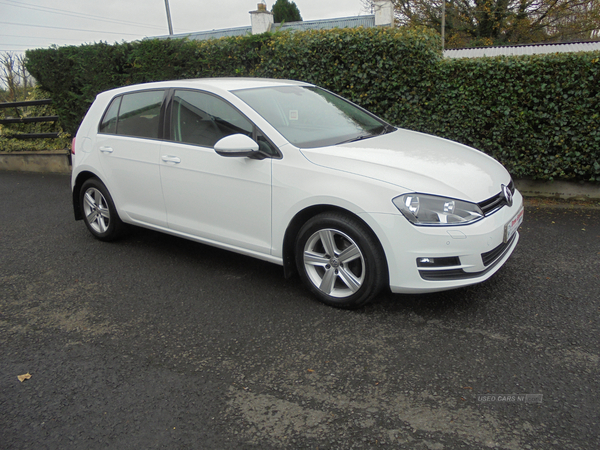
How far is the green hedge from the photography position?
6152 millimetres

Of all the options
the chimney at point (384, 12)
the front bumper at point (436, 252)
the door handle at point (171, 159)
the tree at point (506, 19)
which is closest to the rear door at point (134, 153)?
the door handle at point (171, 159)

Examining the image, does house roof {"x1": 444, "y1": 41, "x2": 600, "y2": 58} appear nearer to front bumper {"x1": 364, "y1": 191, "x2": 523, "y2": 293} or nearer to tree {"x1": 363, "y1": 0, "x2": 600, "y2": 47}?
tree {"x1": 363, "y1": 0, "x2": 600, "y2": 47}

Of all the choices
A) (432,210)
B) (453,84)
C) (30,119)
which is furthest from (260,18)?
(432,210)

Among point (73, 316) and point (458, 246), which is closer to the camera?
point (458, 246)

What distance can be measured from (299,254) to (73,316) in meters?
1.80

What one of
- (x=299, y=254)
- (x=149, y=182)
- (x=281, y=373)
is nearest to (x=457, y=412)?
(x=281, y=373)

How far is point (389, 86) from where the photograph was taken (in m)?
7.07

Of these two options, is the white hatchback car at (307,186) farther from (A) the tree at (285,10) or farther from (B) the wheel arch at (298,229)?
(A) the tree at (285,10)

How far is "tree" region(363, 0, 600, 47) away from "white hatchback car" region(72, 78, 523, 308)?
24319 mm

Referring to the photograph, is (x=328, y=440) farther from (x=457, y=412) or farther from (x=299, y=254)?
(x=299, y=254)

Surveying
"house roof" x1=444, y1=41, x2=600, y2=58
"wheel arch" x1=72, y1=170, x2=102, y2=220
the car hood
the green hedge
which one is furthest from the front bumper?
"house roof" x1=444, y1=41, x2=600, y2=58

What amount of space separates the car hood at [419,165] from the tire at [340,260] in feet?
1.25

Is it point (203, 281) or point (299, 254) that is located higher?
point (299, 254)

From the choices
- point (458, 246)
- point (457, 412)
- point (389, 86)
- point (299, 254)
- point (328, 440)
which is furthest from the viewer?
point (389, 86)
